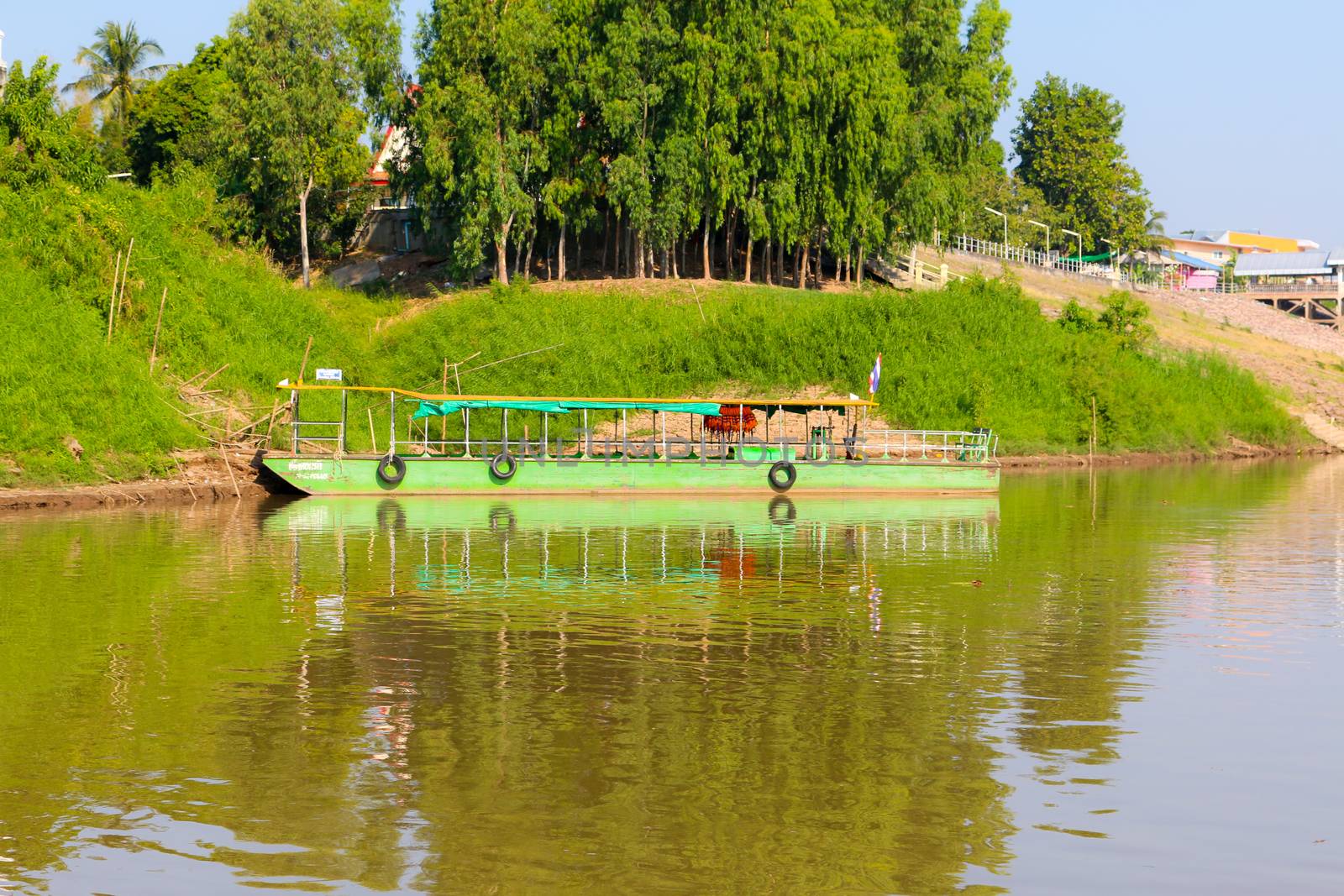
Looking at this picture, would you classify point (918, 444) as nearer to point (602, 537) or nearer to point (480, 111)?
point (480, 111)

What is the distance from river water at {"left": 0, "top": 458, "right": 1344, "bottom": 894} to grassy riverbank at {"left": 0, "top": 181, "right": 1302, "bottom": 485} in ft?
72.1

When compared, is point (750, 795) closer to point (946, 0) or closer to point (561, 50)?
point (561, 50)

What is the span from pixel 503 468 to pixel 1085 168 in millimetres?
79455

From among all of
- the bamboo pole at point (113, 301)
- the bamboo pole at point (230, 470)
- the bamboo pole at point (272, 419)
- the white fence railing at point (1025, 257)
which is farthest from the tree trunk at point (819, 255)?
the bamboo pole at point (230, 470)

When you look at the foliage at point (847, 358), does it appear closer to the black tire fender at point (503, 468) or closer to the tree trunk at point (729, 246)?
the tree trunk at point (729, 246)

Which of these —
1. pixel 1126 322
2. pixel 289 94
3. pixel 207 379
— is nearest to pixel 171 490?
pixel 207 379

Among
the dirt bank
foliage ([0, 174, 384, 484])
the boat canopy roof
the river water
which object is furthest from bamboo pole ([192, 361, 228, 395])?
the river water

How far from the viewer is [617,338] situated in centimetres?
6375

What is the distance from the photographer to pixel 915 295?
68.7m

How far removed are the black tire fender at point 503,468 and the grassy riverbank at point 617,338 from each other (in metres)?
9.88

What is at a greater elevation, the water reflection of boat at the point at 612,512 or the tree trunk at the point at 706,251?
the tree trunk at the point at 706,251

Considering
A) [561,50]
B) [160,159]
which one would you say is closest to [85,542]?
[561,50]

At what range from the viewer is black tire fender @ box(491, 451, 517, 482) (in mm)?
42594

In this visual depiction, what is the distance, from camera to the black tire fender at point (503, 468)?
42.6 metres
